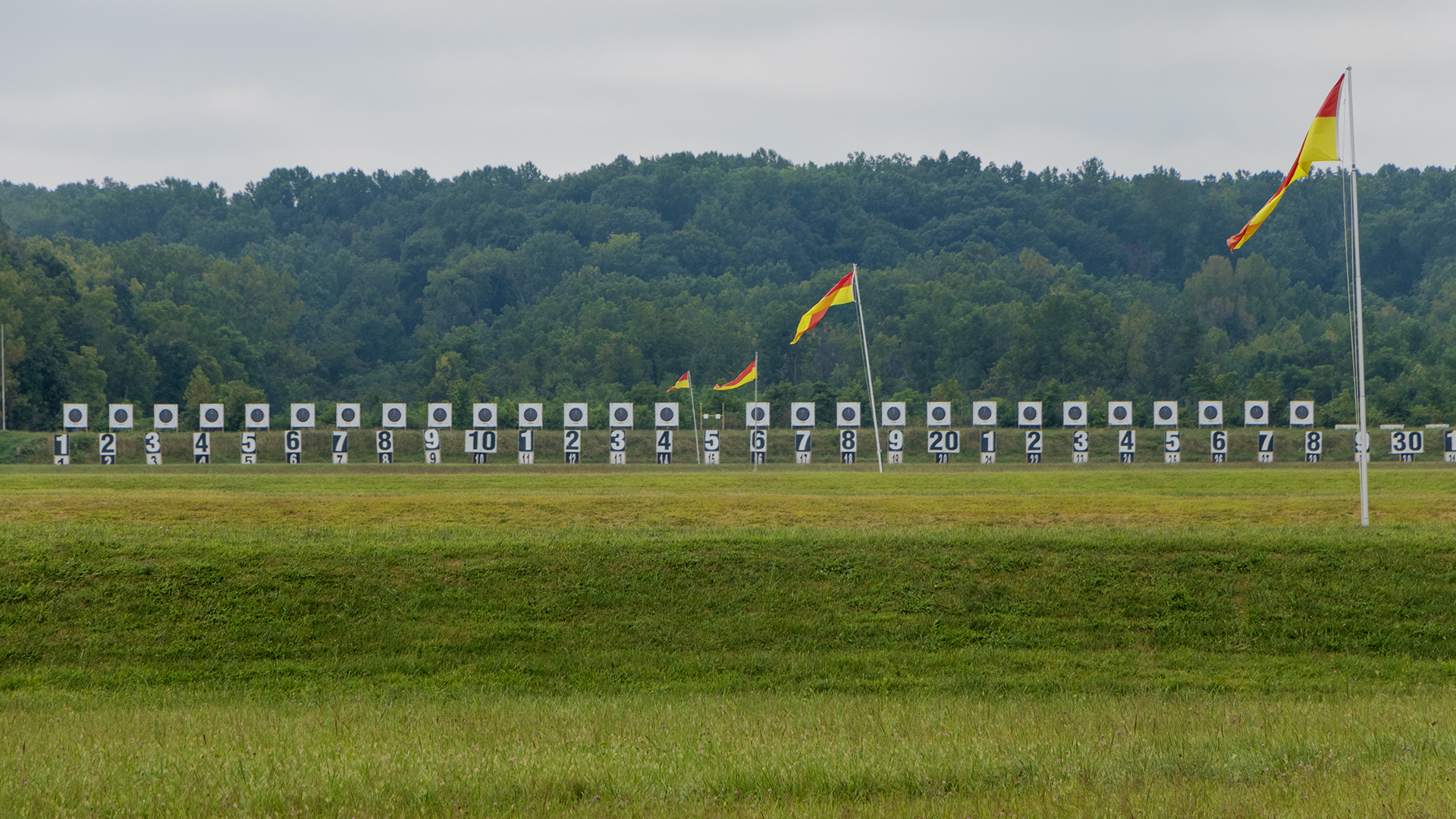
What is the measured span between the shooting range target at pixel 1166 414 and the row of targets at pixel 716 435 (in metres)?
→ 0.20

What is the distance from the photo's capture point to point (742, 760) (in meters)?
9.06

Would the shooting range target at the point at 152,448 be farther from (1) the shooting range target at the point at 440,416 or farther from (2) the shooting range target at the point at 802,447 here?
(2) the shooting range target at the point at 802,447

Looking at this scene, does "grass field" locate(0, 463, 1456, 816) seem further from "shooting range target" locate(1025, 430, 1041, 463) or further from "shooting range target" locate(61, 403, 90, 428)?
"shooting range target" locate(61, 403, 90, 428)

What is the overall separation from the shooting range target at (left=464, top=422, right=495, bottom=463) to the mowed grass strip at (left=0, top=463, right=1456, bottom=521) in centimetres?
1626

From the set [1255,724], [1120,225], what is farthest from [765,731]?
[1120,225]

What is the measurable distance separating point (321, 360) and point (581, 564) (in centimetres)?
10828

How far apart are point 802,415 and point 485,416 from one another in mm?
17540

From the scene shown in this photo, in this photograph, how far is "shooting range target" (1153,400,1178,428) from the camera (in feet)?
221

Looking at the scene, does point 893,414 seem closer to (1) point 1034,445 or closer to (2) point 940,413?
(2) point 940,413

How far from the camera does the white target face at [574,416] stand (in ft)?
224

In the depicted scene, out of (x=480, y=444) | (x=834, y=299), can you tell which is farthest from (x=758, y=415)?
(x=834, y=299)

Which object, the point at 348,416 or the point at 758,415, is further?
the point at 348,416

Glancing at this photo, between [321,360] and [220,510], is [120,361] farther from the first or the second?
[220,510]

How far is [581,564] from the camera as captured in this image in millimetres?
16641
